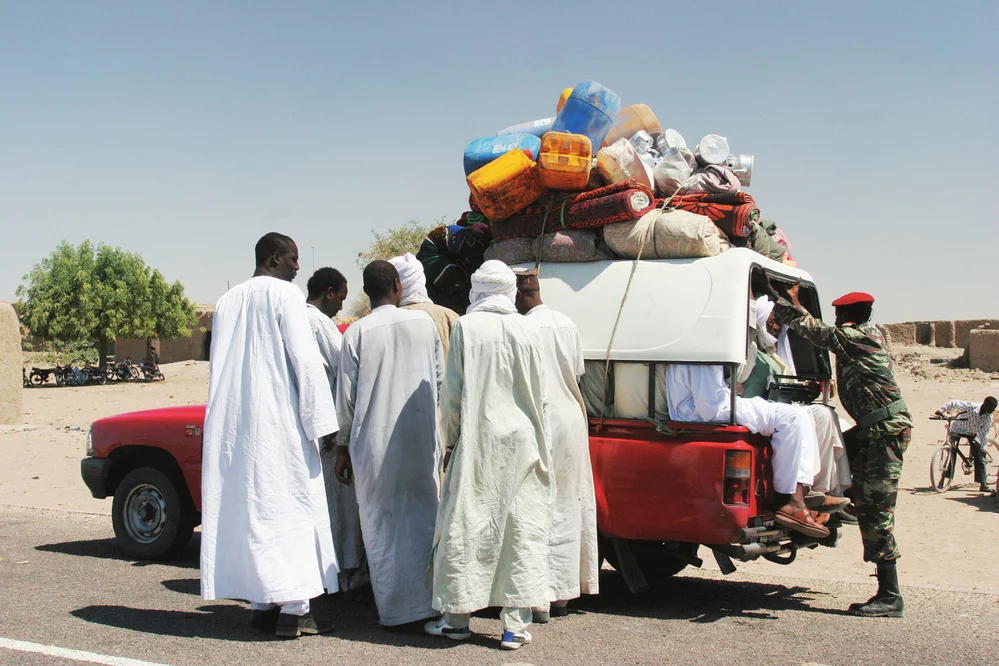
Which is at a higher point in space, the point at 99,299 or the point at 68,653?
the point at 99,299

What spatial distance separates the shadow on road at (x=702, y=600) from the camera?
572 cm

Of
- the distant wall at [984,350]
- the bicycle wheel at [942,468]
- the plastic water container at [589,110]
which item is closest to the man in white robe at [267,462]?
the plastic water container at [589,110]

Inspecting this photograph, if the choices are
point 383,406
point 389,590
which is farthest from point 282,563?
point 383,406

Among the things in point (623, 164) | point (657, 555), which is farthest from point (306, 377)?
point (657, 555)

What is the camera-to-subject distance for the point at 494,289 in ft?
16.3

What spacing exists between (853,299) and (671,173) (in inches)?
58.0

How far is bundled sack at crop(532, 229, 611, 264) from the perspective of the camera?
616cm

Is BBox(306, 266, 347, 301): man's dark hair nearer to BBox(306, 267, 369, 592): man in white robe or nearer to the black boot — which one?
BBox(306, 267, 369, 592): man in white robe

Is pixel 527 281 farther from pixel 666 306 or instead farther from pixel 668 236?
pixel 668 236

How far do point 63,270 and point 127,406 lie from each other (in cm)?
1690

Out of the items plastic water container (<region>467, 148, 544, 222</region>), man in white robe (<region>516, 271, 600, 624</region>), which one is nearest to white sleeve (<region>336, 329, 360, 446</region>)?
man in white robe (<region>516, 271, 600, 624</region>)

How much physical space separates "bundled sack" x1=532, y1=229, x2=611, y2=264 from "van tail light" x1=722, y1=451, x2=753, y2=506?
64.7 inches

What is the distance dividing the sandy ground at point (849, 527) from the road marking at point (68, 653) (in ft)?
15.1

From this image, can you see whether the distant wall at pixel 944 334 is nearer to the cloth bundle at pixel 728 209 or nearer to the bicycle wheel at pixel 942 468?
the bicycle wheel at pixel 942 468
